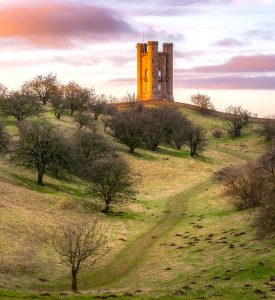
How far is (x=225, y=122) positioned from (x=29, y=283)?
9847 cm

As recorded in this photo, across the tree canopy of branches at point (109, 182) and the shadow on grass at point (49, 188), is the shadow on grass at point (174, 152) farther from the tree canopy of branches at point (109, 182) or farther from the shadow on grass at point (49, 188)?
the tree canopy of branches at point (109, 182)

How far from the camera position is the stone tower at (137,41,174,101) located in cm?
15388

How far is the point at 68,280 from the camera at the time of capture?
3703 centimetres

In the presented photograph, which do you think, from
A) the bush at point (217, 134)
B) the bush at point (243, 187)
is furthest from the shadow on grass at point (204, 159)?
the bush at point (243, 187)

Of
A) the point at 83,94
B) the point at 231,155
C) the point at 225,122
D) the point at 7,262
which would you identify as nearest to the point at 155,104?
the point at 225,122

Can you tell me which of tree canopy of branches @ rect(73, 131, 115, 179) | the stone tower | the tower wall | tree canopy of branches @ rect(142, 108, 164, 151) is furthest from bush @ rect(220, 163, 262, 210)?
the tower wall

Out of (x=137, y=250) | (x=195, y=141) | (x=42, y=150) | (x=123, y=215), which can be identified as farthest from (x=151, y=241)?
(x=195, y=141)

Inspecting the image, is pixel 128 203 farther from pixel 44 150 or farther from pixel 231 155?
pixel 231 155

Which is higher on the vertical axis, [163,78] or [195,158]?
[163,78]

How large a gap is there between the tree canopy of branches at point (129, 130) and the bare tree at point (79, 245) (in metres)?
34.9

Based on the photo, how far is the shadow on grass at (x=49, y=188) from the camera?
5975 cm

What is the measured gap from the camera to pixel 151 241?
48.0 m

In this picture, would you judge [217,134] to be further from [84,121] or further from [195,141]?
[84,121]

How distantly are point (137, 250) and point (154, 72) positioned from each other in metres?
113
